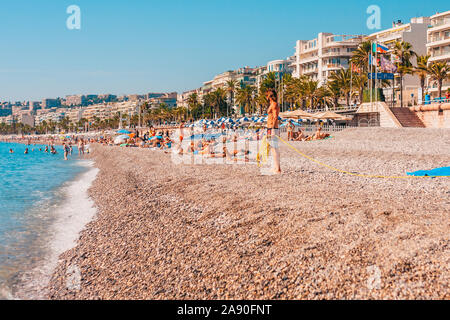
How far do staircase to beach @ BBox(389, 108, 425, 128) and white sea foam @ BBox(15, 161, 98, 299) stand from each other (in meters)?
28.1

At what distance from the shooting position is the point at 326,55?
250 ft

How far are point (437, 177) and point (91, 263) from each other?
8172 mm

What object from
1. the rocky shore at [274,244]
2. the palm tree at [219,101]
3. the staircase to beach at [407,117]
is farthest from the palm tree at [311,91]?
the rocky shore at [274,244]

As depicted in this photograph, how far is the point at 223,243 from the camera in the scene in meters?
6.02

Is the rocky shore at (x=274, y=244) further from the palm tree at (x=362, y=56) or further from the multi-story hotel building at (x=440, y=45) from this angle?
the palm tree at (x=362, y=56)

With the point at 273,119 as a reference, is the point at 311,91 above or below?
above

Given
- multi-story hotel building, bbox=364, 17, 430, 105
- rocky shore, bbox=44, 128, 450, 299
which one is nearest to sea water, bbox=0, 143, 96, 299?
rocky shore, bbox=44, 128, 450, 299

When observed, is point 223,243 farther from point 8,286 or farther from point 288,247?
point 8,286

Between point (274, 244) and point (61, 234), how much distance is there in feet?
18.2

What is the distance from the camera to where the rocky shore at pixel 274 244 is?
164 inches

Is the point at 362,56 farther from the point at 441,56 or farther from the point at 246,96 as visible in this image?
the point at 246,96

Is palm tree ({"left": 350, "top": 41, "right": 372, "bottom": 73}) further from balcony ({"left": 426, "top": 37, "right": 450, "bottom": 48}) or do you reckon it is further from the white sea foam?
the white sea foam

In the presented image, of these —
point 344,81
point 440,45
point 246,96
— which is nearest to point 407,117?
point 344,81
